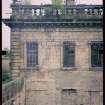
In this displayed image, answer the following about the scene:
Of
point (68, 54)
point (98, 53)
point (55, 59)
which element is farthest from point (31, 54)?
point (98, 53)

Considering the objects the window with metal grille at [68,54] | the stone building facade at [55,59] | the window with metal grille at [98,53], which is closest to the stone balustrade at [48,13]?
the stone building facade at [55,59]

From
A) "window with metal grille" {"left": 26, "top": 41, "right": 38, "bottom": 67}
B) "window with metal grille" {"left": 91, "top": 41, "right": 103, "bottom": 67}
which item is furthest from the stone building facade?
"window with metal grille" {"left": 91, "top": 41, "right": 103, "bottom": 67}

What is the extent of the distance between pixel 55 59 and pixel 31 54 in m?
0.25

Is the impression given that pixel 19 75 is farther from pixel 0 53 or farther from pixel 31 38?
pixel 0 53

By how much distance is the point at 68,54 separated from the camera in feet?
8.43

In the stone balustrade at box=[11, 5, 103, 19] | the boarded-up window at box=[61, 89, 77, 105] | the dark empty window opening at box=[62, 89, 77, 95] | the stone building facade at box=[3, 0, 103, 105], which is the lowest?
the boarded-up window at box=[61, 89, 77, 105]

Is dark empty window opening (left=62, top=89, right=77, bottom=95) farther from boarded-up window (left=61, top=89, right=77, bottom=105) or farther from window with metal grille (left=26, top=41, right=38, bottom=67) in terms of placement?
window with metal grille (left=26, top=41, right=38, bottom=67)

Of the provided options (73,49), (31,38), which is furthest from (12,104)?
(73,49)

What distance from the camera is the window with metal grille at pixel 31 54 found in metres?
2.17

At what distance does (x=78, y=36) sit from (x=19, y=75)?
676mm

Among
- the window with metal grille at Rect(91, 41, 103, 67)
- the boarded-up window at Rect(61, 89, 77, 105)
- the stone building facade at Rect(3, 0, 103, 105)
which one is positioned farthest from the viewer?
the boarded-up window at Rect(61, 89, 77, 105)

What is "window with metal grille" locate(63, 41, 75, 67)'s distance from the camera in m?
2.36

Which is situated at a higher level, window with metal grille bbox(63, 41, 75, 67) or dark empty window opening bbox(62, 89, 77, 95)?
window with metal grille bbox(63, 41, 75, 67)

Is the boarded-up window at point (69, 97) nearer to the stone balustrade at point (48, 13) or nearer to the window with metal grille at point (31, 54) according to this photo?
the window with metal grille at point (31, 54)
